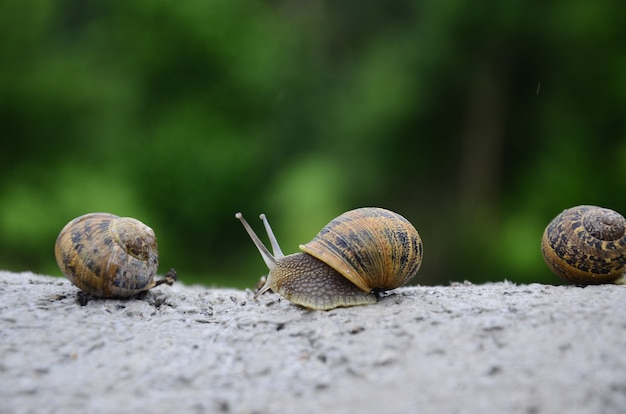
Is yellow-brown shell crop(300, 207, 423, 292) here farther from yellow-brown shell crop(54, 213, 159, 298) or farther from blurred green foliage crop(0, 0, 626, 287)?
blurred green foliage crop(0, 0, 626, 287)

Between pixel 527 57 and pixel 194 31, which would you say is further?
pixel 194 31

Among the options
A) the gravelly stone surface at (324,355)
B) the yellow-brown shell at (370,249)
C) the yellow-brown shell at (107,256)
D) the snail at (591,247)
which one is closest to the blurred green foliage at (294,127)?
the snail at (591,247)

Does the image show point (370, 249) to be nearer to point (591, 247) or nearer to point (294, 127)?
point (591, 247)

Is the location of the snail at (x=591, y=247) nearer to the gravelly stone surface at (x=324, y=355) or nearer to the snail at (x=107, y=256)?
the gravelly stone surface at (x=324, y=355)

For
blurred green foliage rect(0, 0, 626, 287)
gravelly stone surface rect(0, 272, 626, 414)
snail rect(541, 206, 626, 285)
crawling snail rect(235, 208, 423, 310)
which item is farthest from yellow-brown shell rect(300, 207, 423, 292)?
blurred green foliage rect(0, 0, 626, 287)

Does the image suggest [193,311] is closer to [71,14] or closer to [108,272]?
[108,272]

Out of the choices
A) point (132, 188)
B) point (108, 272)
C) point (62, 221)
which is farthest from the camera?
point (132, 188)

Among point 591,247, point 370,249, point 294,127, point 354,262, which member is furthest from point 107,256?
point 294,127

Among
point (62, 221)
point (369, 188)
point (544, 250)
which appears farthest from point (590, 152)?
point (62, 221)
